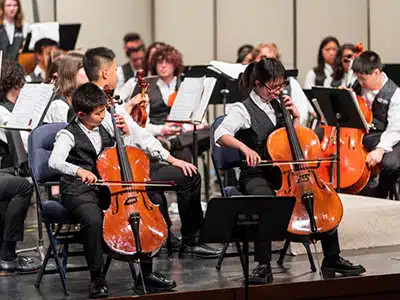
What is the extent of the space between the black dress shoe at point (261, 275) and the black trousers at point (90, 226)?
0.50 m

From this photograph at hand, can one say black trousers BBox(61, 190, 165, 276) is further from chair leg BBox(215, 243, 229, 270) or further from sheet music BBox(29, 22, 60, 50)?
sheet music BBox(29, 22, 60, 50)

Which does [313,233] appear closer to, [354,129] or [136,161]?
A: [136,161]

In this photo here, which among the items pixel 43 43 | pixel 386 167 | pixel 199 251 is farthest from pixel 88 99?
pixel 43 43

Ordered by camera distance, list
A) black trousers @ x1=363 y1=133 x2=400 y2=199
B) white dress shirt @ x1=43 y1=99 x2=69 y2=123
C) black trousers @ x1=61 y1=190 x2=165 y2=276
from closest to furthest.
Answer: black trousers @ x1=61 y1=190 x2=165 y2=276, white dress shirt @ x1=43 y1=99 x2=69 y2=123, black trousers @ x1=363 y1=133 x2=400 y2=199

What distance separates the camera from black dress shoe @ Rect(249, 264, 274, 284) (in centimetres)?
462

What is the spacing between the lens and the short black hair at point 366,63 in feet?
20.3

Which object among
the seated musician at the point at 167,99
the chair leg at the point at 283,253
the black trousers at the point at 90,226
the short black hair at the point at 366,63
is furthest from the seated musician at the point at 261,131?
the seated musician at the point at 167,99

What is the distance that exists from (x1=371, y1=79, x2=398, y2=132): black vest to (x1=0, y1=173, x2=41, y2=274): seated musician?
92.3 inches

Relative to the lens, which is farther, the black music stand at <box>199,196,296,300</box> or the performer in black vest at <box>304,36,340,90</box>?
the performer in black vest at <box>304,36,340,90</box>

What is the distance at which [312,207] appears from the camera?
4.57 metres

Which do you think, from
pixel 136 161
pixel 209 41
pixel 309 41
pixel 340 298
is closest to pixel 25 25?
pixel 209 41

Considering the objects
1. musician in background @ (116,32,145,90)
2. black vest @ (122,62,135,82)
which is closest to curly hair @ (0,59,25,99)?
musician in background @ (116,32,145,90)

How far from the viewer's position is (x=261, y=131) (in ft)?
16.2

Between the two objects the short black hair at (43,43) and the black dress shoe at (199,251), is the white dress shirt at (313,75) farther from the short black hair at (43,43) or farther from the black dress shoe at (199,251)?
the black dress shoe at (199,251)
